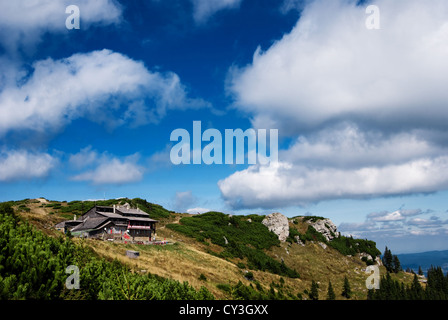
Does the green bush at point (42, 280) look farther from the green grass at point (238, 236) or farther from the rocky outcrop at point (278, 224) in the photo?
the rocky outcrop at point (278, 224)

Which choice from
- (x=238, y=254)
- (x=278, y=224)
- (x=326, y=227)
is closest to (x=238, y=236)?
(x=238, y=254)

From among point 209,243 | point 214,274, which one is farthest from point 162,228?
point 214,274

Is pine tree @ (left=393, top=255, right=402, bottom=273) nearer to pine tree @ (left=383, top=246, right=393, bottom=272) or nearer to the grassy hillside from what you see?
pine tree @ (left=383, top=246, right=393, bottom=272)

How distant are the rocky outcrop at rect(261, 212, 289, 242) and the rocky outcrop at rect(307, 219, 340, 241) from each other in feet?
59.1

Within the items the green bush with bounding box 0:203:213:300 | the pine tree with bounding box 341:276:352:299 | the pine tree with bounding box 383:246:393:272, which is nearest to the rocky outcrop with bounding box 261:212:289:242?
the pine tree with bounding box 341:276:352:299

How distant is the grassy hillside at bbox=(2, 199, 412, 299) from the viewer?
4341 cm

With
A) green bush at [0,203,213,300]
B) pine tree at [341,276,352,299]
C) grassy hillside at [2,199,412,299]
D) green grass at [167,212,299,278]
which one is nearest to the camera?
green bush at [0,203,213,300]

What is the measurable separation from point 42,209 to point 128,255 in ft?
206

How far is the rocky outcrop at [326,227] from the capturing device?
12160 centimetres

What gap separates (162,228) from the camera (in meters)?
81.8

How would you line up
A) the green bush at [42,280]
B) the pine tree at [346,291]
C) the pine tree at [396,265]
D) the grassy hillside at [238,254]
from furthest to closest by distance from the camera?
the pine tree at [396,265] < the pine tree at [346,291] < the grassy hillside at [238,254] < the green bush at [42,280]

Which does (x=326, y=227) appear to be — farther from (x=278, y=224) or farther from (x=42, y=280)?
(x=42, y=280)

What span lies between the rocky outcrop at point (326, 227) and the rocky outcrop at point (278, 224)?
18.0m

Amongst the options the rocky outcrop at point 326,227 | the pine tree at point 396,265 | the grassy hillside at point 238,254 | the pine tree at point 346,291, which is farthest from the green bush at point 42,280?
the pine tree at point 396,265
